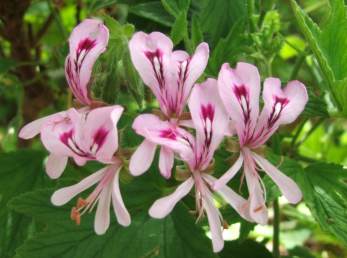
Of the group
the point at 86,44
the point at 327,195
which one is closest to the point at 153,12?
the point at 86,44

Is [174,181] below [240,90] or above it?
below

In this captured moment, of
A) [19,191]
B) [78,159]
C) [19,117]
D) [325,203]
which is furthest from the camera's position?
[19,117]

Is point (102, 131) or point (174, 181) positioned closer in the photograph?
point (102, 131)

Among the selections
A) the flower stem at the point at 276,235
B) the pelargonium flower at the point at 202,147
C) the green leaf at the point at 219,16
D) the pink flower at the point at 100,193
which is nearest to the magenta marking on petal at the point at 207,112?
the pelargonium flower at the point at 202,147

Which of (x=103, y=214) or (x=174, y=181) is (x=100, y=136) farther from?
(x=174, y=181)

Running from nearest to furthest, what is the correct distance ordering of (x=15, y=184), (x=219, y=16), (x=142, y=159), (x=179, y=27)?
1. (x=142, y=159)
2. (x=179, y=27)
3. (x=219, y=16)
4. (x=15, y=184)

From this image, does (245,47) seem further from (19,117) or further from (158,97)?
(19,117)

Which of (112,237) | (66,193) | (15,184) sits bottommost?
(15,184)

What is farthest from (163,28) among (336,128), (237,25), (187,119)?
(336,128)
